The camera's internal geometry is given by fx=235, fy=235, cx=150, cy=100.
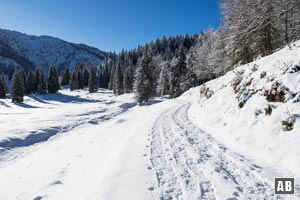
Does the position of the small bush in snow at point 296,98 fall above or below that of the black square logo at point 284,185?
above

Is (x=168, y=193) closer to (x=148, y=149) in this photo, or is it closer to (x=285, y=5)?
(x=148, y=149)

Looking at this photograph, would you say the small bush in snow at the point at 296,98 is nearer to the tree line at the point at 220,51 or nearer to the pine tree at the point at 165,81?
the tree line at the point at 220,51

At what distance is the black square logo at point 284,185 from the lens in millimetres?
5305

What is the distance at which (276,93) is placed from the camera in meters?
9.22

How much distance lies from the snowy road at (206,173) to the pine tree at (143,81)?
35.3m

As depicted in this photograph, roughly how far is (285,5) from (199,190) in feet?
36.8

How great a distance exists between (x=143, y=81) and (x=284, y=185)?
4043 cm

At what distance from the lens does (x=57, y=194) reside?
6273 mm

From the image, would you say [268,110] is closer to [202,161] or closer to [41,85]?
[202,161]

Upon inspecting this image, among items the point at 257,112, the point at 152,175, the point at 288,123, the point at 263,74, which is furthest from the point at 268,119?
the point at 152,175

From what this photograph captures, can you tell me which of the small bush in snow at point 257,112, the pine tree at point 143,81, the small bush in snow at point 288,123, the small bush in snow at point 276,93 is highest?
the pine tree at point 143,81

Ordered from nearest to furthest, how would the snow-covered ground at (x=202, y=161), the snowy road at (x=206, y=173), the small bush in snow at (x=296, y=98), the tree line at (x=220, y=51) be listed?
the snowy road at (x=206, y=173), the snow-covered ground at (x=202, y=161), the small bush in snow at (x=296, y=98), the tree line at (x=220, y=51)

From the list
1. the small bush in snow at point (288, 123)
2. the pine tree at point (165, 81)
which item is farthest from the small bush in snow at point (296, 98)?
the pine tree at point (165, 81)

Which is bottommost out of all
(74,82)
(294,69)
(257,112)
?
(257,112)
